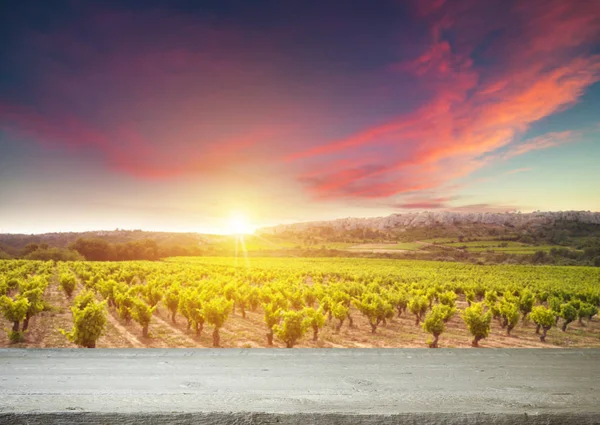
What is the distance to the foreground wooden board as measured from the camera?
3867mm

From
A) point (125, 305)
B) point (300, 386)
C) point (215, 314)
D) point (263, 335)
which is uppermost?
point (300, 386)

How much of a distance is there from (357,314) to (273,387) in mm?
21806

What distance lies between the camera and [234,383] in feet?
16.1

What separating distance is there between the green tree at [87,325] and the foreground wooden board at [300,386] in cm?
642

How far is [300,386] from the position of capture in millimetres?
4781

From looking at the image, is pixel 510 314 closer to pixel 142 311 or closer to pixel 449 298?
pixel 449 298

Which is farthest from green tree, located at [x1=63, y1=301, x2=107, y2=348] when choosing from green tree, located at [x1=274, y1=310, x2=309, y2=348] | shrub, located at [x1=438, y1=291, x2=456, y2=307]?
shrub, located at [x1=438, y1=291, x2=456, y2=307]

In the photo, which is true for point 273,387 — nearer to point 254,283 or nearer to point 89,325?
point 89,325

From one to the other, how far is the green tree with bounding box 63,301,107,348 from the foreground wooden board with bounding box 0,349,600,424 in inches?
253

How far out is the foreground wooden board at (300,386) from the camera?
3867 millimetres

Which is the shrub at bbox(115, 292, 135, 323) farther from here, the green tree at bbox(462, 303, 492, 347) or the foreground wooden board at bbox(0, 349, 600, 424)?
the green tree at bbox(462, 303, 492, 347)

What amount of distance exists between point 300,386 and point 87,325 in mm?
11291

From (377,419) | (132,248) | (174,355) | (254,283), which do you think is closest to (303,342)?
(174,355)

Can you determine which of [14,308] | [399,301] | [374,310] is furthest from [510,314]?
[14,308]
